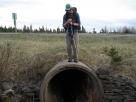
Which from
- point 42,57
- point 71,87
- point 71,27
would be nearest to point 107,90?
point 71,87

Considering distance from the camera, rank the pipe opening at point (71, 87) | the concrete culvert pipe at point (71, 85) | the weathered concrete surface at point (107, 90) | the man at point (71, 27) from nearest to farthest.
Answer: the concrete culvert pipe at point (71, 85) < the man at point (71, 27) < the pipe opening at point (71, 87) < the weathered concrete surface at point (107, 90)

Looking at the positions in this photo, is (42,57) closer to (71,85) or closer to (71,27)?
(71,85)

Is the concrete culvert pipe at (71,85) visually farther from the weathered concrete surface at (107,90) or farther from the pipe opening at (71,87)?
the weathered concrete surface at (107,90)

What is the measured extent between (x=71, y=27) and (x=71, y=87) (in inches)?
118

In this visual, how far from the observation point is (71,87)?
17.0 metres

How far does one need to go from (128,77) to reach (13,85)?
3.17 meters

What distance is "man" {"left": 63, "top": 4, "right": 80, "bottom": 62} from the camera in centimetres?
1438

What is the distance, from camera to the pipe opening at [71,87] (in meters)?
15.2

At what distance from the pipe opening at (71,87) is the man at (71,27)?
2.61ft

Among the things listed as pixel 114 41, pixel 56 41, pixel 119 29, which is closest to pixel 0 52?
pixel 56 41

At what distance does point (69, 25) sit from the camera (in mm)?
14414

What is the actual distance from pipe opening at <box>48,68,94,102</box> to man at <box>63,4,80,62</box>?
2.61ft

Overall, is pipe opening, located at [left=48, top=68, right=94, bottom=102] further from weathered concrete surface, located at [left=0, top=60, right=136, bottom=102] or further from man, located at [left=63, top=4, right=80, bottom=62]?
man, located at [left=63, top=4, right=80, bottom=62]

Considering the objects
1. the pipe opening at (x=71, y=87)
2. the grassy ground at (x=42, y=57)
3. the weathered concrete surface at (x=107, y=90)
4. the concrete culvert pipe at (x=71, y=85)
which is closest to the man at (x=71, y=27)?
the concrete culvert pipe at (x=71, y=85)
